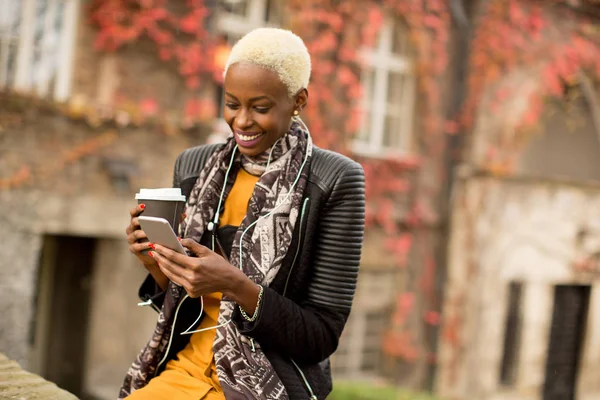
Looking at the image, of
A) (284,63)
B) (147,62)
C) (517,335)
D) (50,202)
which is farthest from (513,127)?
(284,63)

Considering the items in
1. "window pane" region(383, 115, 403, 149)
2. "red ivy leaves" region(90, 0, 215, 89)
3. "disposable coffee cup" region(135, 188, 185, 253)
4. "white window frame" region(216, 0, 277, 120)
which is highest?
"white window frame" region(216, 0, 277, 120)

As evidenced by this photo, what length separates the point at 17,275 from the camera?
6258 mm

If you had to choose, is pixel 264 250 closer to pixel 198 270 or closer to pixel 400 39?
pixel 198 270

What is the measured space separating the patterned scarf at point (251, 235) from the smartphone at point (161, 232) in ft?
0.85

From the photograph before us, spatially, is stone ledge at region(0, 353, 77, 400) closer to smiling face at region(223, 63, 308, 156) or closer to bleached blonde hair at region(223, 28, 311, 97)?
smiling face at region(223, 63, 308, 156)

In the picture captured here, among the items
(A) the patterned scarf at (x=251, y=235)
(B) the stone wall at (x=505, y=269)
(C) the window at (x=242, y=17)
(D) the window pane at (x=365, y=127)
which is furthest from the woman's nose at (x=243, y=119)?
(D) the window pane at (x=365, y=127)

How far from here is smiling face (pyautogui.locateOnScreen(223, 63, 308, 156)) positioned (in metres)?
2.03

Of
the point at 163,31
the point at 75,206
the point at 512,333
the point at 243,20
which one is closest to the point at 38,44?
the point at 163,31

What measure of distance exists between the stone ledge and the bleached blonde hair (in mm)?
1067

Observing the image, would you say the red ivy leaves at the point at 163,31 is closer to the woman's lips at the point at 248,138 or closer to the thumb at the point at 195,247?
the woman's lips at the point at 248,138

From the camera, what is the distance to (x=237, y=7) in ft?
28.9

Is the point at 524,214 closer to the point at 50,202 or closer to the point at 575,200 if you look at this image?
the point at 575,200

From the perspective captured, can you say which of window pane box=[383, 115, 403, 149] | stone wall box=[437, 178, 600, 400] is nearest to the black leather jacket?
stone wall box=[437, 178, 600, 400]

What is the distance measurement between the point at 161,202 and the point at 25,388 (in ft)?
2.27
